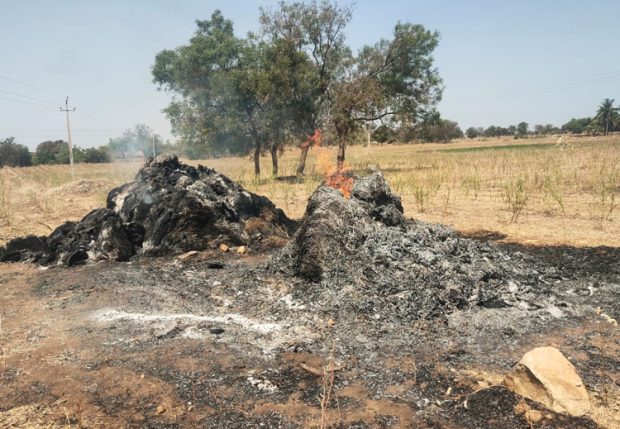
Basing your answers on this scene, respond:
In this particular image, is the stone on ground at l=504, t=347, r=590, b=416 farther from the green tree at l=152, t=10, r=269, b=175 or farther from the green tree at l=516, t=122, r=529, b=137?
the green tree at l=516, t=122, r=529, b=137

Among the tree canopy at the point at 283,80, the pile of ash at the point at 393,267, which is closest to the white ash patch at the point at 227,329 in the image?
the pile of ash at the point at 393,267

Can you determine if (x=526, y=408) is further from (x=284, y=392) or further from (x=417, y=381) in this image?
(x=284, y=392)

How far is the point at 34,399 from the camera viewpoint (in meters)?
3.82

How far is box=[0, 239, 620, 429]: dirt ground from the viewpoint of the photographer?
11.6 feet

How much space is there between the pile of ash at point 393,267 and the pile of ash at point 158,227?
7.50 ft

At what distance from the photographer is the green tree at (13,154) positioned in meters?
50.7

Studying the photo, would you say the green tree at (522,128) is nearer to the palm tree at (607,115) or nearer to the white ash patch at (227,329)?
the palm tree at (607,115)

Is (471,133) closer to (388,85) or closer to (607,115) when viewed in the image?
(607,115)

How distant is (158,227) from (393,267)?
16.4ft

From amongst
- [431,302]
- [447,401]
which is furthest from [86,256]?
[447,401]

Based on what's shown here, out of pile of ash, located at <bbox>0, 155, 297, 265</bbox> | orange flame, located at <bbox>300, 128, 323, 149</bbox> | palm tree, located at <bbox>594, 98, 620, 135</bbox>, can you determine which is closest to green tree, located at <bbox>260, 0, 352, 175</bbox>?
orange flame, located at <bbox>300, 128, 323, 149</bbox>

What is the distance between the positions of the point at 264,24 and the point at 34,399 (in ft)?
74.9

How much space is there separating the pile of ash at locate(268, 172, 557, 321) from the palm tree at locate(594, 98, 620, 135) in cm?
9213

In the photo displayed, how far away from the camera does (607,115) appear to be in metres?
82.4
